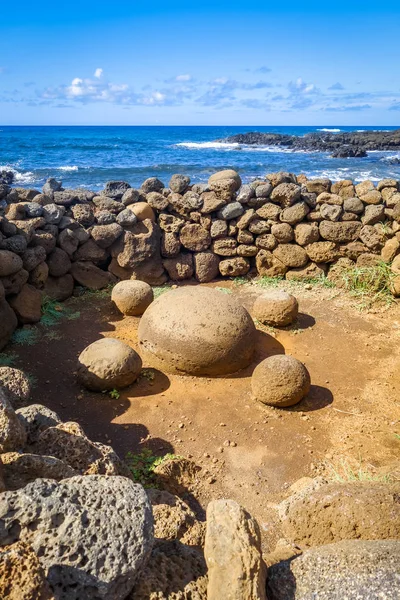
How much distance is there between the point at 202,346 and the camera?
6195 millimetres

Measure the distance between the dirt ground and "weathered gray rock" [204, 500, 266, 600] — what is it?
174 cm

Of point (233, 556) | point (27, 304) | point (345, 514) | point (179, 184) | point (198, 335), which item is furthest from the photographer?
point (179, 184)

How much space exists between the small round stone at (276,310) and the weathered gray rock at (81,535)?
5.46m

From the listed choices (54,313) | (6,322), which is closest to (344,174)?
(54,313)

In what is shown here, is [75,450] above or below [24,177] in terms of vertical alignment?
below

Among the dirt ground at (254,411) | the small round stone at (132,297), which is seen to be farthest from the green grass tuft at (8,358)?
the small round stone at (132,297)

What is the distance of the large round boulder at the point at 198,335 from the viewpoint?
6.23 meters

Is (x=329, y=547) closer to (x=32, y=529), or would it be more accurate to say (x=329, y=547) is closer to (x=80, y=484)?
(x=80, y=484)

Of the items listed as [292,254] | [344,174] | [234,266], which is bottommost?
[234,266]

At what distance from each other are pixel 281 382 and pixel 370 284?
173 inches

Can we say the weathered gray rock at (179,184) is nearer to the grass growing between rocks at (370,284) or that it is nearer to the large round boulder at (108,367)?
the grass growing between rocks at (370,284)

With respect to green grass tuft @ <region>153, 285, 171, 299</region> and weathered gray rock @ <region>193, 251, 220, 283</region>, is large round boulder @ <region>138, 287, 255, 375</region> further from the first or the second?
weathered gray rock @ <region>193, 251, 220, 283</region>

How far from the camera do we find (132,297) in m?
7.92

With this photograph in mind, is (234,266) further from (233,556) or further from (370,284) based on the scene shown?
(233,556)
